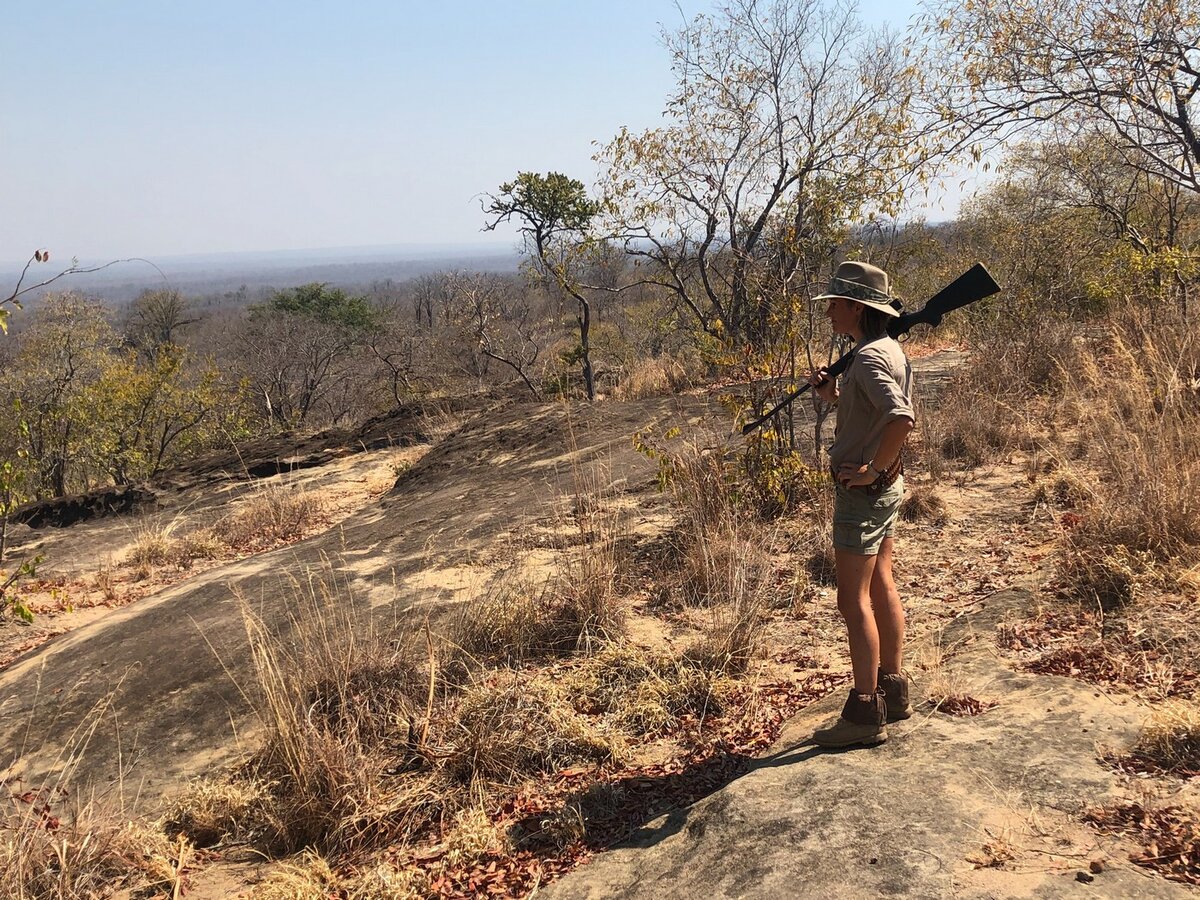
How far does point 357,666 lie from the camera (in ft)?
11.8

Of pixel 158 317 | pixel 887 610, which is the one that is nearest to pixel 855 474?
pixel 887 610

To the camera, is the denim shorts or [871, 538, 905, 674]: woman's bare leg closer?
the denim shorts

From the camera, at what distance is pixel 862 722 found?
262cm

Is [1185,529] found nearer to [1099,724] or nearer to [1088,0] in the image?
[1099,724]

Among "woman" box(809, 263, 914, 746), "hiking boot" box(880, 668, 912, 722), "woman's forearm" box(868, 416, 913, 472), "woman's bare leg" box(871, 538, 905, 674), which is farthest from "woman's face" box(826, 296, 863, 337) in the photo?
"hiking boot" box(880, 668, 912, 722)

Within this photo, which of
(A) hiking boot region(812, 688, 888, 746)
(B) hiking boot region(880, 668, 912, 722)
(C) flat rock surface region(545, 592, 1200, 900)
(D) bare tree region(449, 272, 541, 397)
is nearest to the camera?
(C) flat rock surface region(545, 592, 1200, 900)

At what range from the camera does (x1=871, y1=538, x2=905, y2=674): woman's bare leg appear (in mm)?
2748

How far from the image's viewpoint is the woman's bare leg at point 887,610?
2.75 metres

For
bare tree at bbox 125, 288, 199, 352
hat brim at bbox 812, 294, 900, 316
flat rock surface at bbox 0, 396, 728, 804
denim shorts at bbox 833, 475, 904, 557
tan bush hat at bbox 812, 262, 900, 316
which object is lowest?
flat rock surface at bbox 0, 396, 728, 804

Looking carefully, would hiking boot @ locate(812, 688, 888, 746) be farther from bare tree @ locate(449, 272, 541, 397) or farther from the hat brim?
bare tree @ locate(449, 272, 541, 397)

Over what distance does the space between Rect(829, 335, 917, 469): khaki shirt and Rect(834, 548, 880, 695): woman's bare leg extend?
351 millimetres

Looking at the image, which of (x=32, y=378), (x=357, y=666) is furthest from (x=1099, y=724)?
(x=32, y=378)

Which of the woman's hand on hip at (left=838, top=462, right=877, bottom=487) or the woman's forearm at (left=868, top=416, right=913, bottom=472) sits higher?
the woman's forearm at (left=868, top=416, right=913, bottom=472)

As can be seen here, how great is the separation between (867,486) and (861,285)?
704 millimetres
